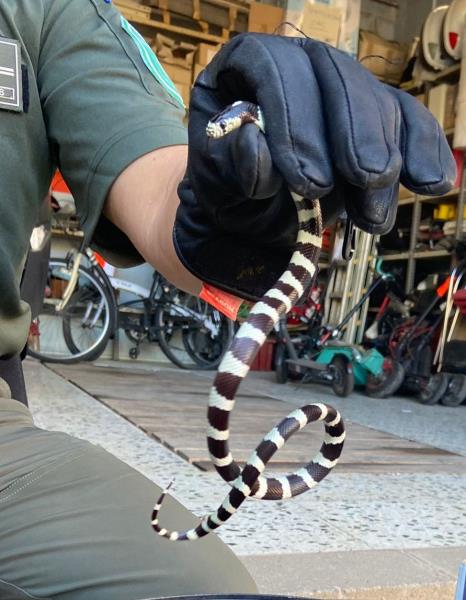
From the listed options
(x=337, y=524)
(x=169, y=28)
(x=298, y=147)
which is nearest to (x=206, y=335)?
(x=169, y=28)

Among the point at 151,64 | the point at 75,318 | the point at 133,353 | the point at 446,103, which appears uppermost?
the point at 446,103

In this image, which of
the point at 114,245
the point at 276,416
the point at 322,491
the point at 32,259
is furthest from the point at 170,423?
the point at 114,245

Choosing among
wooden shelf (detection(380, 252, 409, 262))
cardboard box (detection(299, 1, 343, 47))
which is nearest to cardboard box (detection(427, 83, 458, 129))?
cardboard box (detection(299, 1, 343, 47))

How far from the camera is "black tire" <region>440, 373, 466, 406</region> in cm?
436

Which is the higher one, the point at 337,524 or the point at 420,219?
the point at 420,219

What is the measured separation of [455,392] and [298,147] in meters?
4.12

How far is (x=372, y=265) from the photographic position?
5305 mm

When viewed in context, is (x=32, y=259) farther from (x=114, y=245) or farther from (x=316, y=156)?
(x=316, y=156)

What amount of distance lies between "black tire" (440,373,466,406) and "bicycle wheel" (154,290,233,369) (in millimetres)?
1662

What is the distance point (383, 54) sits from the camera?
5.51 metres

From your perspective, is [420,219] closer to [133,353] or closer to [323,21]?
[323,21]

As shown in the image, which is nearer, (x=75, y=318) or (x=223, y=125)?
(x=223, y=125)

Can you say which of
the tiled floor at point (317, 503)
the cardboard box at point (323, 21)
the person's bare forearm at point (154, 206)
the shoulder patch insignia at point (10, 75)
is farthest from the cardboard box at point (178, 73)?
the person's bare forearm at point (154, 206)

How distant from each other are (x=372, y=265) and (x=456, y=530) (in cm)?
375
